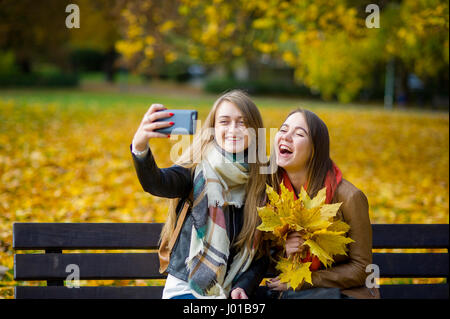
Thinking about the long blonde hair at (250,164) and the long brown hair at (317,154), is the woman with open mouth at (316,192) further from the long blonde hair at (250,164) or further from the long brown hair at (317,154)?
the long blonde hair at (250,164)

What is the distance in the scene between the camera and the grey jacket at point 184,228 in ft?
7.75

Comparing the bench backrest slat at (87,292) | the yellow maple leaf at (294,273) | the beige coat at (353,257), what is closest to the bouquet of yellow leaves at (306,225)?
the yellow maple leaf at (294,273)

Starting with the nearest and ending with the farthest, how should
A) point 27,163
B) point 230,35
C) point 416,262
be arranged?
point 416,262, point 27,163, point 230,35

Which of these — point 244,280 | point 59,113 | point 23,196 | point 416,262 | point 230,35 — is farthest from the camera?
point 59,113

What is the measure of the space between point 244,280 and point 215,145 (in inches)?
27.1

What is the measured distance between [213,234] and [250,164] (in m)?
0.41

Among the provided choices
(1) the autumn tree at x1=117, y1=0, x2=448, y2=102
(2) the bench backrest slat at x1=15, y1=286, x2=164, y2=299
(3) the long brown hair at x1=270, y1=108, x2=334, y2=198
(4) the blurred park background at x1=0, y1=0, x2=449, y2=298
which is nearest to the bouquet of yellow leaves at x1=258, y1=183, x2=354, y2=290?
(3) the long brown hair at x1=270, y1=108, x2=334, y2=198

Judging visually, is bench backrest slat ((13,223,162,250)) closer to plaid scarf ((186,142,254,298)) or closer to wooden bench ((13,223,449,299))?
wooden bench ((13,223,449,299))

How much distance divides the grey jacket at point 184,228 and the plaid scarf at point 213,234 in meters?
0.04

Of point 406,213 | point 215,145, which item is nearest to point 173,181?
point 215,145

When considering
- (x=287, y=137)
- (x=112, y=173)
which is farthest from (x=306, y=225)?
(x=112, y=173)
